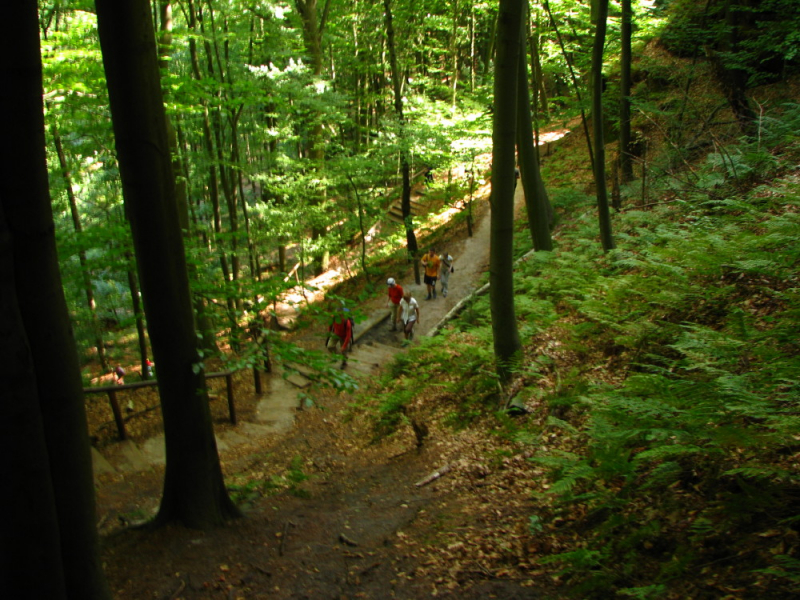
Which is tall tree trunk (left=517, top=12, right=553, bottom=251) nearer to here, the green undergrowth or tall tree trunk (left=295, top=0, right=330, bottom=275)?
the green undergrowth

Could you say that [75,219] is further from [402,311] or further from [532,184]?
[532,184]

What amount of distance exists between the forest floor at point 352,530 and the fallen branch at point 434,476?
0.02 m

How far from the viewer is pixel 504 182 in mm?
7086

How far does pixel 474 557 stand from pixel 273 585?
67.6 inches

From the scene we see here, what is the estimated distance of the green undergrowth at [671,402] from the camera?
10.8 ft

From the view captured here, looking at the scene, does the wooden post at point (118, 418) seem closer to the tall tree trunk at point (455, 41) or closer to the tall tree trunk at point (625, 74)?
the tall tree trunk at point (625, 74)

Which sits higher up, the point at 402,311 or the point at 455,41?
the point at 455,41

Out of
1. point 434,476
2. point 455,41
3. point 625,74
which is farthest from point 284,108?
point 455,41

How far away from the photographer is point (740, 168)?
1066cm

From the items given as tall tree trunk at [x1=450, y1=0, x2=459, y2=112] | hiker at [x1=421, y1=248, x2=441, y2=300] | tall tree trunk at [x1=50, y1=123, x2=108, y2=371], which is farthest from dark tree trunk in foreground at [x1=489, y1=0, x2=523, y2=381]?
tall tree trunk at [x1=450, y1=0, x2=459, y2=112]

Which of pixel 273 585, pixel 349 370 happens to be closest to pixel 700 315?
pixel 273 585

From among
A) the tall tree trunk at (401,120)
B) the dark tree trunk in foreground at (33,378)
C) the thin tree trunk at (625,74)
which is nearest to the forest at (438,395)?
the dark tree trunk in foreground at (33,378)

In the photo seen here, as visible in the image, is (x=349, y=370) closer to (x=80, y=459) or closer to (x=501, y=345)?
(x=501, y=345)

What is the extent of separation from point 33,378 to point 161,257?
2.35 m
